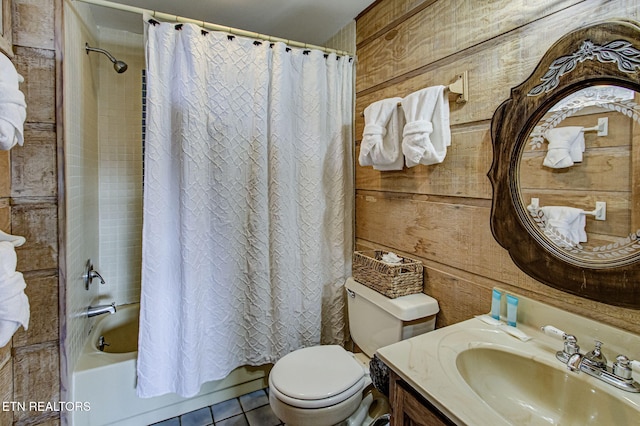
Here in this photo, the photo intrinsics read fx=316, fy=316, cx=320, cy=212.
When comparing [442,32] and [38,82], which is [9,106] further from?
[442,32]

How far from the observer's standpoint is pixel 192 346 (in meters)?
1.61

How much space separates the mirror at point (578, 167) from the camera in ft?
2.81

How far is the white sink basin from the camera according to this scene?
0.77 m

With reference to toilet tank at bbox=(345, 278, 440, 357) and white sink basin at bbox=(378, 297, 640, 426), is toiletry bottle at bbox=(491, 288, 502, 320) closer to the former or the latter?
white sink basin at bbox=(378, 297, 640, 426)

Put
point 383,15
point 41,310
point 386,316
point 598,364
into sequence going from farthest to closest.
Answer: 1. point 383,15
2. point 386,316
3. point 41,310
4. point 598,364

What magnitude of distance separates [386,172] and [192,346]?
4.53ft

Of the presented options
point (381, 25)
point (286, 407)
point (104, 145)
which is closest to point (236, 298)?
point (286, 407)

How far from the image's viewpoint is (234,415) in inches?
71.3

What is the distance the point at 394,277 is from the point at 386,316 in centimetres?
18

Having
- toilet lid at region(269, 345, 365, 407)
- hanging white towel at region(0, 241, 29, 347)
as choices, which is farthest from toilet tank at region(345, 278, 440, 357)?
hanging white towel at region(0, 241, 29, 347)

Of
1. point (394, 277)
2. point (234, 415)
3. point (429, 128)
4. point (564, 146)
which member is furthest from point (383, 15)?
point (234, 415)

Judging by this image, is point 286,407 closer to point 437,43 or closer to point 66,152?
point 66,152

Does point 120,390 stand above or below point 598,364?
below

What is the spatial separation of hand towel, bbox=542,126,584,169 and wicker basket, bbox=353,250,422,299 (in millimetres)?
708
